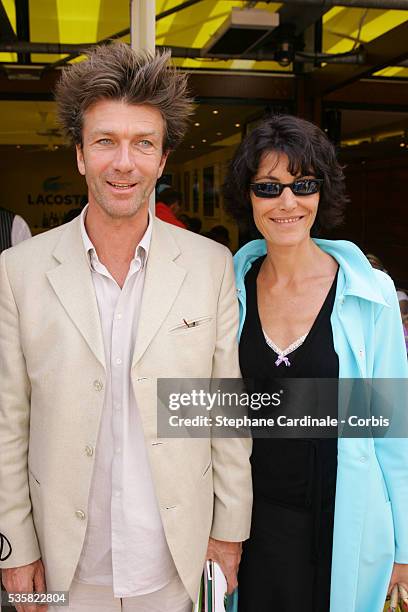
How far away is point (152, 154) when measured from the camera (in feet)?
5.77

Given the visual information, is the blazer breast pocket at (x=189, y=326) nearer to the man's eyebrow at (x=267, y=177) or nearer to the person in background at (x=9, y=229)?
the man's eyebrow at (x=267, y=177)

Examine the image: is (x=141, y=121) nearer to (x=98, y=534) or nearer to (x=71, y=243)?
(x=71, y=243)

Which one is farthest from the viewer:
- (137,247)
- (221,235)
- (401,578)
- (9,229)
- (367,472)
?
(221,235)

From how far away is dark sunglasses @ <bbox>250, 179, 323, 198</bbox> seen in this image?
77.5 inches

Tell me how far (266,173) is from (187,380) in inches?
28.5

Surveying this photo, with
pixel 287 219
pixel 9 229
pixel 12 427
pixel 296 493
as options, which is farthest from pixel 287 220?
pixel 9 229

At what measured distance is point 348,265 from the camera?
2.04m

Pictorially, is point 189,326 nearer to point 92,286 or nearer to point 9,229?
point 92,286

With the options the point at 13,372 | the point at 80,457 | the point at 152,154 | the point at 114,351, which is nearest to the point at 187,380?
the point at 114,351

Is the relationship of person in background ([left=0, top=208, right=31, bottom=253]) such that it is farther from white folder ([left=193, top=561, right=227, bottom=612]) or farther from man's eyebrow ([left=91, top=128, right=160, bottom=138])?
white folder ([left=193, top=561, right=227, bottom=612])

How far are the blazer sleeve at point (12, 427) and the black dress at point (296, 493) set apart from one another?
69 cm

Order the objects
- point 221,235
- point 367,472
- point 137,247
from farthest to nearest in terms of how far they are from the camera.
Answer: point 221,235 → point 367,472 → point 137,247

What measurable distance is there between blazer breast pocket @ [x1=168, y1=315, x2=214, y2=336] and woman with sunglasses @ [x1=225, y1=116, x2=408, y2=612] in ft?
0.85

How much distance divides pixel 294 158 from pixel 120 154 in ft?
1.89
